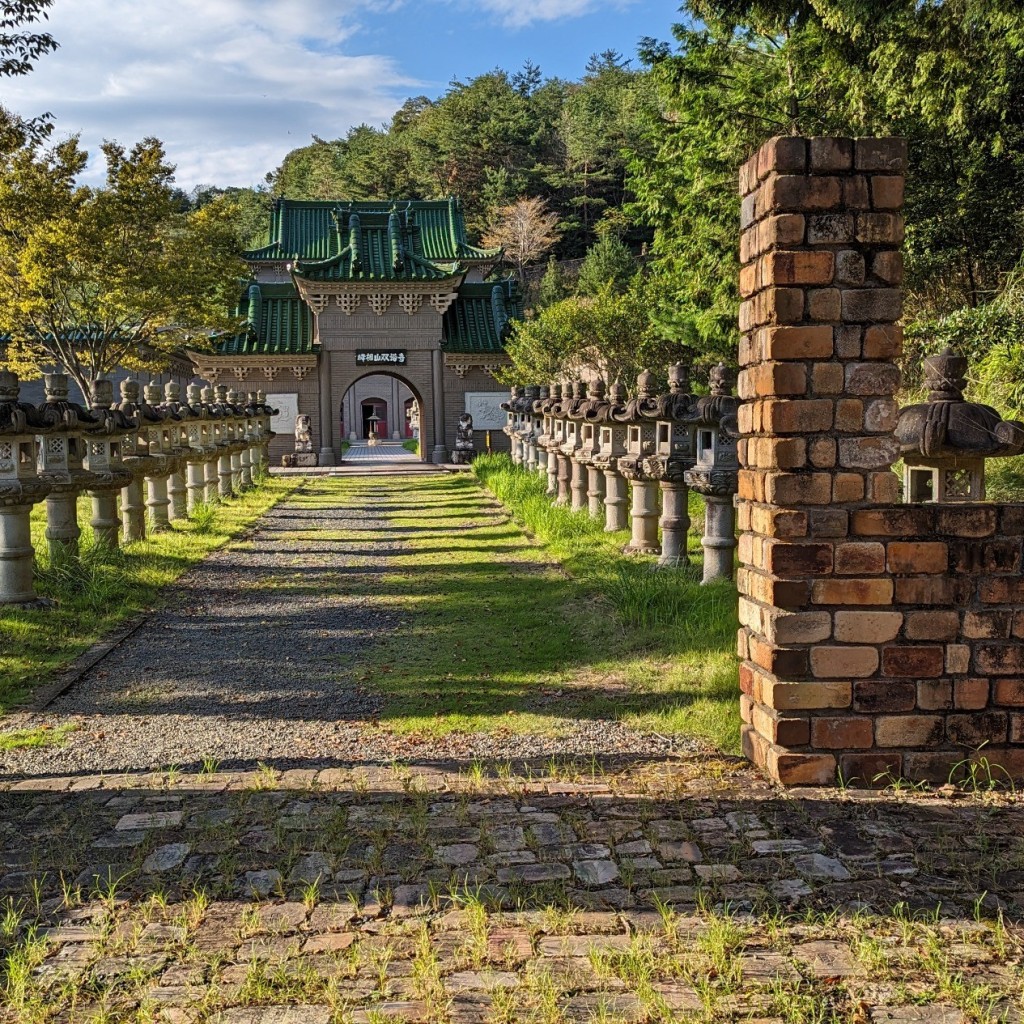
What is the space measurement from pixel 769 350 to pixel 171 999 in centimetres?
312

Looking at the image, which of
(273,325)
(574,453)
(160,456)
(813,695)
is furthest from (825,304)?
(273,325)

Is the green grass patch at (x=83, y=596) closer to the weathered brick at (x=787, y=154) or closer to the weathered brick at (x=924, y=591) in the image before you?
the weathered brick at (x=924, y=591)

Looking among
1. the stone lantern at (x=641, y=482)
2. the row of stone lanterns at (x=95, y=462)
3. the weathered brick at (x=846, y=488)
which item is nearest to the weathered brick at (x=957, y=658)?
the weathered brick at (x=846, y=488)

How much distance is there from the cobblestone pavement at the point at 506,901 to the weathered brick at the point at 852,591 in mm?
782

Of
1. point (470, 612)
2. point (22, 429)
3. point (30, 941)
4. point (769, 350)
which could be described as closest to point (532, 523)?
point (470, 612)

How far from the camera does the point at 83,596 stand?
8914mm

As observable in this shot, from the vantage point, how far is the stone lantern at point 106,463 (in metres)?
10.4

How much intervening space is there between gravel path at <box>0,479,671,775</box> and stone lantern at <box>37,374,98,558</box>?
3.72 ft

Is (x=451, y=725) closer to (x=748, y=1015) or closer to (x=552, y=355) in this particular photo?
(x=748, y=1015)

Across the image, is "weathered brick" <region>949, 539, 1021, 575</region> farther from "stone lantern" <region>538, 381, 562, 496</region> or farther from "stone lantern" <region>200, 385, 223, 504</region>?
"stone lantern" <region>200, 385, 223, 504</region>

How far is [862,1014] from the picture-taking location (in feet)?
9.05

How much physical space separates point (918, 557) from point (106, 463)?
8.55 metres

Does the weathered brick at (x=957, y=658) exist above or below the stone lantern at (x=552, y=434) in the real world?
below

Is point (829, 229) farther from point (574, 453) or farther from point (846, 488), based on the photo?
point (574, 453)
